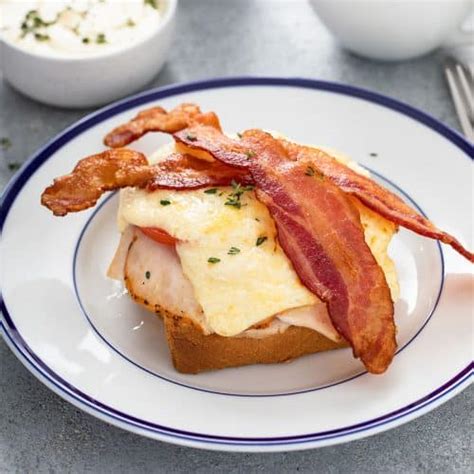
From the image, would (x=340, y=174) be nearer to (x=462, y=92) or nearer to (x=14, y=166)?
(x=462, y=92)

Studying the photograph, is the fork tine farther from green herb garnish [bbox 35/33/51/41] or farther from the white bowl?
green herb garnish [bbox 35/33/51/41]

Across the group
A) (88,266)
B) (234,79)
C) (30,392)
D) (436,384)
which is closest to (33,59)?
(234,79)

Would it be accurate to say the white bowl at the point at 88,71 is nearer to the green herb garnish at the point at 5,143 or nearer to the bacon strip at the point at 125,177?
the green herb garnish at the point at 5,143

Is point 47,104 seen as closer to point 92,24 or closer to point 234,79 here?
point 92,24

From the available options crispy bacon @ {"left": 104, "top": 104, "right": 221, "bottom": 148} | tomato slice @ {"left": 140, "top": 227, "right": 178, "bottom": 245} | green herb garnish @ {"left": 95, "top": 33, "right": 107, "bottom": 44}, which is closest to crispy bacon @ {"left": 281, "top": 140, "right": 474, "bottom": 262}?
crispy bacon @ {"left": 104, "top": 104, "right": 221, "bottom": 148}

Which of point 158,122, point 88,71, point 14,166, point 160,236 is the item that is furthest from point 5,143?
point 160,236

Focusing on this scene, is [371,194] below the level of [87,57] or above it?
above

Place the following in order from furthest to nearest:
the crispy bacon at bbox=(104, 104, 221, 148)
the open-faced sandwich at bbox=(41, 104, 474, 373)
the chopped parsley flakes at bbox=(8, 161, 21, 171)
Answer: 1. the chopped parsley flakes at bbox=(8, 161, 21, 171)
2. the crispy bacon at bbox=(104, 104, 221, 148)
3. the open-faced sandwich at bbox=(41, 104, 474, 373)
